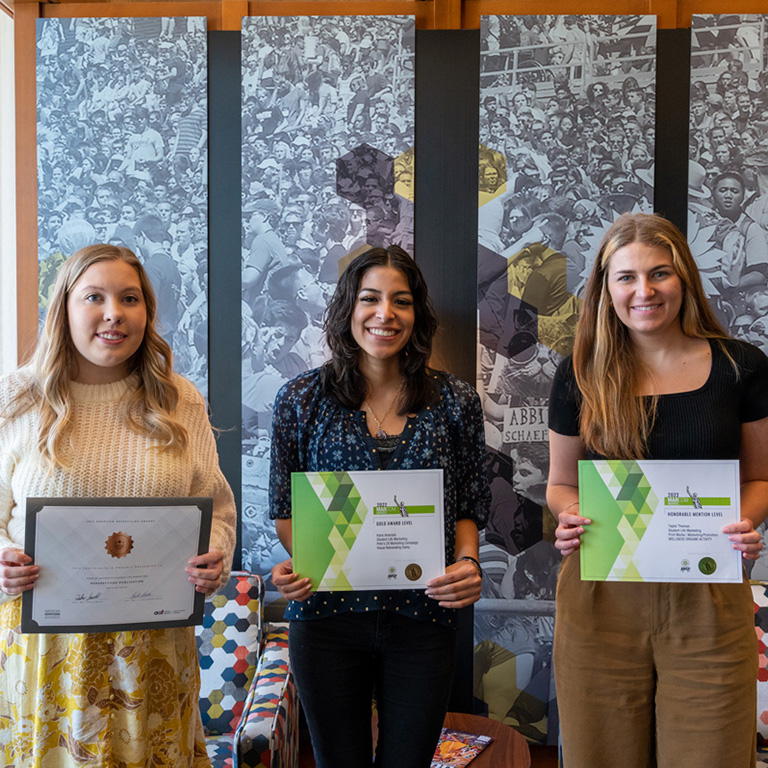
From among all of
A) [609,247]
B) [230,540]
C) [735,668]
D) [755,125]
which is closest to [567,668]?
[735,668]

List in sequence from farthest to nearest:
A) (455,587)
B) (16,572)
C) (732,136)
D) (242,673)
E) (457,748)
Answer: (732,136) < (242,673) < (457,748) < (455,587) < (16,572)

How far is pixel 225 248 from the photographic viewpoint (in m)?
2.87

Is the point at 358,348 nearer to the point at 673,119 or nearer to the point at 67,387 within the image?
the point at 67,387

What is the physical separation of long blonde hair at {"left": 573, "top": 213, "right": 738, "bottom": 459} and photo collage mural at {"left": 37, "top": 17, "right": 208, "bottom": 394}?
165 centimetres

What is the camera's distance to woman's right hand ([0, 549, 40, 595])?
1.46 metres

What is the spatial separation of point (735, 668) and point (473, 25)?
2.41m

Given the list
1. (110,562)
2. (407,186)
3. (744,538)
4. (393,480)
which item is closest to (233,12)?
(407,186)

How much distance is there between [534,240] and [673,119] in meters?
0.70

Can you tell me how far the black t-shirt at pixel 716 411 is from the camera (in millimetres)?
1618

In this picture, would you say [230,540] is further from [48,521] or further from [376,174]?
[376,174]

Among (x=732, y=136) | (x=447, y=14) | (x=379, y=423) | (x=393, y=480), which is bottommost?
(x=393, y=480)

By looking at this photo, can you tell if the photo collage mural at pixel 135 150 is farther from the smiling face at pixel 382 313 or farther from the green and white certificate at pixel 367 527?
the green and white certificate at pixel 367 527

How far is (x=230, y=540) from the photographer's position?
1740 mm

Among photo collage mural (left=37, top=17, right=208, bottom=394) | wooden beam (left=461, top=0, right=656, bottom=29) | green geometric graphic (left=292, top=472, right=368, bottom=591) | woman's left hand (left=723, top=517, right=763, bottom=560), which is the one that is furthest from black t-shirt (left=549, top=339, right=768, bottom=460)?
photo collage mural (left=37, top=17, right=208, bottom=394)
